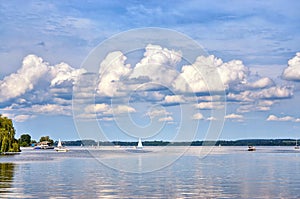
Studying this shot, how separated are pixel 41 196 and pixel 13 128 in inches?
4391

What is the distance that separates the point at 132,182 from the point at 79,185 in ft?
20.5

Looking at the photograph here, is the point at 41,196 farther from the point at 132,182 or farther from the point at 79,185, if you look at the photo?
the point at 132,182

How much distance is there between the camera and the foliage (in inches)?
5738

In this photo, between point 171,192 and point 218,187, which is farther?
point 218,187

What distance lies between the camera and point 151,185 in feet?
179

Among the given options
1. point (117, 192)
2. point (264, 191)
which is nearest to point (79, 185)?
point (117, 192)

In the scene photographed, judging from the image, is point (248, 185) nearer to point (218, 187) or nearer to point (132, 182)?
point (218, 187)

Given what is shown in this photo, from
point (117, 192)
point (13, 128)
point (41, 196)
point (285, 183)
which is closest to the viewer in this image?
point (41, 196)

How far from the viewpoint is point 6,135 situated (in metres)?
146

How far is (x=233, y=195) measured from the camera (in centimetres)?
4619

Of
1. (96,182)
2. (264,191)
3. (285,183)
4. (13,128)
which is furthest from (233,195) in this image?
(13,128)

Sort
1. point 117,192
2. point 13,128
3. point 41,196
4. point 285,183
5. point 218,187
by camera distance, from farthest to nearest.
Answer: point 13,128 < point 285,183 < point 218,187 < point 117,192 < point 41,196

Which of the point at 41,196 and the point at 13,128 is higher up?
the point at 13,128

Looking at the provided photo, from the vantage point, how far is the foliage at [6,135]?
478ft
